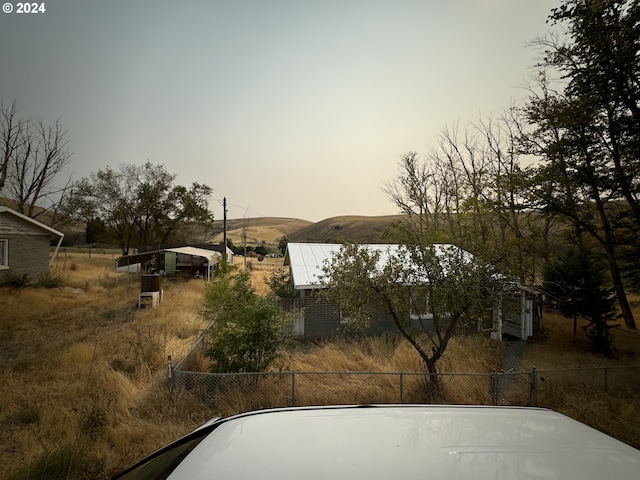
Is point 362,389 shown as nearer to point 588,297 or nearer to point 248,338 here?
point 248,338

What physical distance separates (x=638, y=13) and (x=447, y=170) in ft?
65.7

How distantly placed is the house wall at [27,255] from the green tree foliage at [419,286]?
20.3 meters

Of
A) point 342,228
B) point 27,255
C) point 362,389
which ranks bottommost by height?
point 362,389

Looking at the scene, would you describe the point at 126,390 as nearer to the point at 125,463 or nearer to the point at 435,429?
the point at 125,463

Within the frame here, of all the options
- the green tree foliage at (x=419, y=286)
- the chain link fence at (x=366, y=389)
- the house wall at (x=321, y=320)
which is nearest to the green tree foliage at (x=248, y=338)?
the chain link fence at (x=366, y=389)

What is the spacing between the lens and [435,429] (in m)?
1.94

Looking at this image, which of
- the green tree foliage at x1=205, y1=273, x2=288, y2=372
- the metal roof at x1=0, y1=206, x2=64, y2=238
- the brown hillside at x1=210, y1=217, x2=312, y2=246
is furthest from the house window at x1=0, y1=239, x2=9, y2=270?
the brown hillside at x1=210, y1=217, x2=312, y2=246

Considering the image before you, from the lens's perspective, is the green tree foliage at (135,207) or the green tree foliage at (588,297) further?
the green tree foliage at (135,207)

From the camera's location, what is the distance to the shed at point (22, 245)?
18.4 meters

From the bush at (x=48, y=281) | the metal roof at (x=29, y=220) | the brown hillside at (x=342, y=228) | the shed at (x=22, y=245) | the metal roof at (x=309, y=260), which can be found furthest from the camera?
the brown hillside at (x=342, y=228)

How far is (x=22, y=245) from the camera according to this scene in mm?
19047

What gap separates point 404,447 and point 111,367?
8.66 m

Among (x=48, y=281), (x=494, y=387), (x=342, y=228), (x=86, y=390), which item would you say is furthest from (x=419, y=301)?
(x=342, y=228)

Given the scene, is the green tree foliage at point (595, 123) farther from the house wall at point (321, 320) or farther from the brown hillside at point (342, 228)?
the brown hillside at point (342, 228)
